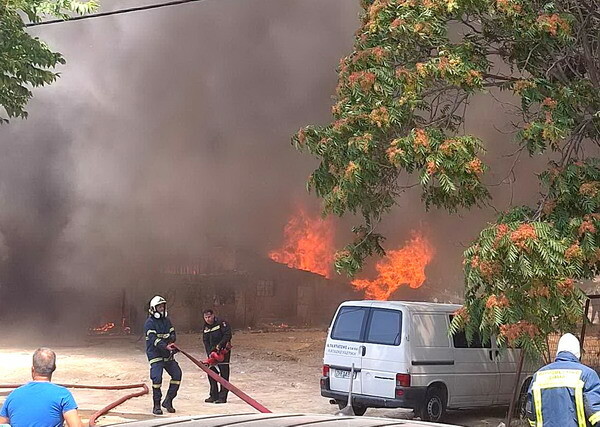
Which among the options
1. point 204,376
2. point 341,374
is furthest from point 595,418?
point 204,376

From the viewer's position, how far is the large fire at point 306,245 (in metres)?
30.8

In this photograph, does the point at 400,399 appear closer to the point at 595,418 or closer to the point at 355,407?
the point at 355,407

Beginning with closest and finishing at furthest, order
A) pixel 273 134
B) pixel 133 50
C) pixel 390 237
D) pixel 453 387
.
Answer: pixel 453 387 → pixel 133 50 → pixel 273 134 → pixel 390 237

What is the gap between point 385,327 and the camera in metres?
10.8

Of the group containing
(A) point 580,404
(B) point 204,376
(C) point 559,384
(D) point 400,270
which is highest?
(D) point 400,270

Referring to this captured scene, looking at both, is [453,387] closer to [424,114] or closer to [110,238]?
[424,114]

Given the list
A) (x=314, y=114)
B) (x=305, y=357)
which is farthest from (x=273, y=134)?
(x=305, y=357)

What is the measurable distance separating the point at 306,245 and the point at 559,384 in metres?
25.9

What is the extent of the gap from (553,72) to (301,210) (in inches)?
804

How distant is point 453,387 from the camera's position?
434 inches

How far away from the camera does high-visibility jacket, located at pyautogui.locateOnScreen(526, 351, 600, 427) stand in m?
5.23

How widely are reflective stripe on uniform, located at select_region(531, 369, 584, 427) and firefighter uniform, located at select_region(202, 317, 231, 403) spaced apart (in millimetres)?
7502

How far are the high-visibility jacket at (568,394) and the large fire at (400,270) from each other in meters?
23.3

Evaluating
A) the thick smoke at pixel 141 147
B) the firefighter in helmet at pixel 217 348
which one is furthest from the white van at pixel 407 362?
the thick smoke at pixel 141 147
